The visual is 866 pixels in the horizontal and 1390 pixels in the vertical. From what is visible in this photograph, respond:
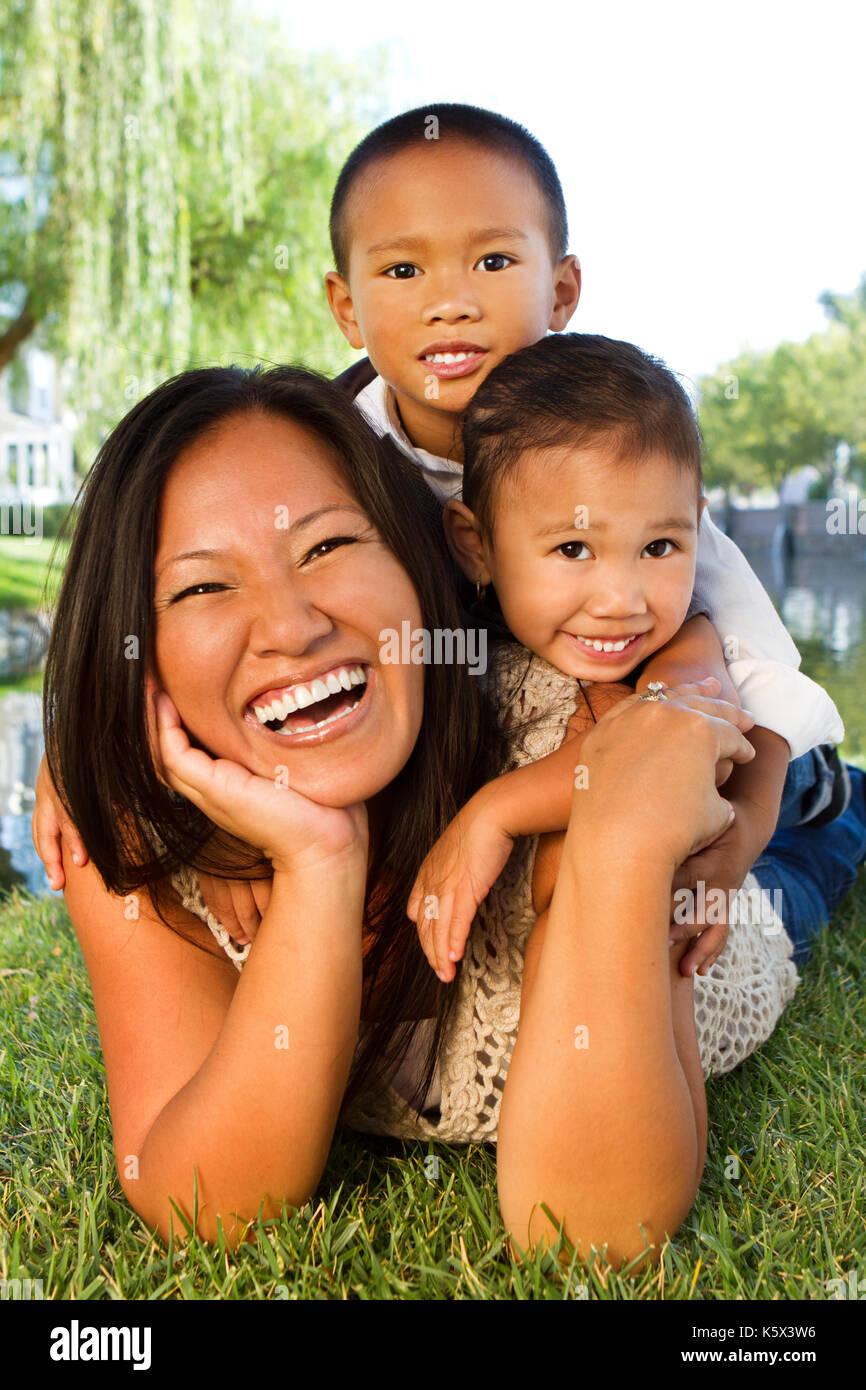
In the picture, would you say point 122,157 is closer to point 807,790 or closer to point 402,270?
point 402,270

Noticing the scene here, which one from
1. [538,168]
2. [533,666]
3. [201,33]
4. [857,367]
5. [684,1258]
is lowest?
[684,1258]

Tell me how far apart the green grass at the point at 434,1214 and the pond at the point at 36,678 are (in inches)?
97.3

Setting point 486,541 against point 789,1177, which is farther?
point 486,541

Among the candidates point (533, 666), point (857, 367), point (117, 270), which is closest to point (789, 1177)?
point (533, 666)

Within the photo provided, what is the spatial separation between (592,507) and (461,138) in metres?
1.01

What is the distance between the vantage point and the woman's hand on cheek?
1.71 m

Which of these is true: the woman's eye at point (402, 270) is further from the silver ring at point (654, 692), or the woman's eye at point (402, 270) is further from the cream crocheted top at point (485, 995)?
the silver ring at point (654, 692)

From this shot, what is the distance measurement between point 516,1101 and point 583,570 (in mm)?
879

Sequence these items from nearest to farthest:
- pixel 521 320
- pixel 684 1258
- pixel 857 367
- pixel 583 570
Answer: pixel 684 1258
pixel 583 570
pixel 521 320
pixel 857 367

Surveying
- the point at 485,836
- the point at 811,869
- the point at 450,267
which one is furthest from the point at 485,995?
the point at 811,869

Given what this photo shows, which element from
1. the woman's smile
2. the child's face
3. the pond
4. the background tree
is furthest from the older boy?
the background tree

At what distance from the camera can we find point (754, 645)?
2293 mm

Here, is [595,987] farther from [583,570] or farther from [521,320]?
[521,320]

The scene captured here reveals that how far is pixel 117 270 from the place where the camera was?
31.7ft
